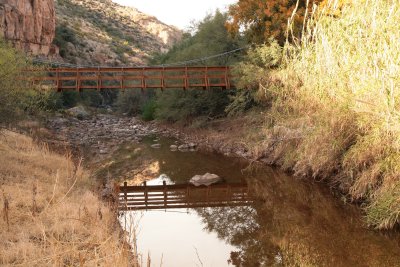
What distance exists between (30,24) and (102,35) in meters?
21.6

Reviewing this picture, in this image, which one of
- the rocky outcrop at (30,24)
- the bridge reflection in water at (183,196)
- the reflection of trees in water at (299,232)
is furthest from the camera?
the rocky outcrop at (30,24)

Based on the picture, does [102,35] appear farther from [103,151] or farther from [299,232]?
[299,232]

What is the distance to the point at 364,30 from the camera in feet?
24.4

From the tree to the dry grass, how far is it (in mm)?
9462

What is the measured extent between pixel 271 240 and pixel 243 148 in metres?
8.16

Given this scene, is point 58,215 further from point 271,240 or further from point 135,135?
point 135,135

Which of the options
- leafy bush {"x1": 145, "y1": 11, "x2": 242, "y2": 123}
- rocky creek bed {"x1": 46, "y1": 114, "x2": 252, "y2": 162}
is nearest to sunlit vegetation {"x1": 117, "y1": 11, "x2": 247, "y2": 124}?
leafy bush {"x1": 145, "y1": 11, "x2": 242, "y2": 123}

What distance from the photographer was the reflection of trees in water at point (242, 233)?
579 cm

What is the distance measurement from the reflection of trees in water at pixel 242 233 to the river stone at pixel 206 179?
6.82ft

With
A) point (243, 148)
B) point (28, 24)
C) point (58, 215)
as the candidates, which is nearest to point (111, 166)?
point (243, 148)

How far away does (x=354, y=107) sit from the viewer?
7.57 meters

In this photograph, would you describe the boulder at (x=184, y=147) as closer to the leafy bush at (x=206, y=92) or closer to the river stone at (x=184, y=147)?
the river stone at (x=184, y=147)

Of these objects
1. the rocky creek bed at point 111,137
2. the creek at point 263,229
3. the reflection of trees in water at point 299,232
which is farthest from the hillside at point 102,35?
the reflection of trees in water at point 299,232

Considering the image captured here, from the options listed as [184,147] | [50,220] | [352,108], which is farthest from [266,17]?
[50,220]
